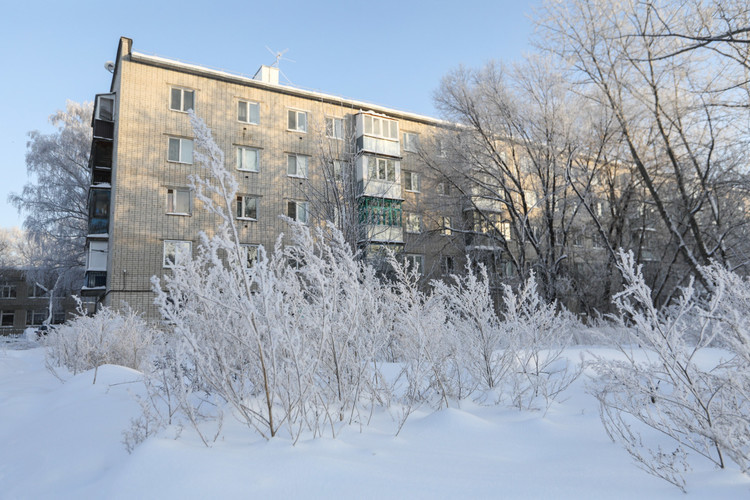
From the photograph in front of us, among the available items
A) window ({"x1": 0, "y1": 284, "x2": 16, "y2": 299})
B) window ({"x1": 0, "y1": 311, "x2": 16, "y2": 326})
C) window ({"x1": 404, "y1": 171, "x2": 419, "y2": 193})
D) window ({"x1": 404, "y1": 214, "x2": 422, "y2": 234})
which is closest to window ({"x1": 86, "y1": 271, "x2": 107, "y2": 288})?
window ({"x1": 404, "y1": 214, "x2": 422, "y2": 234})

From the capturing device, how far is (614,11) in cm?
1109

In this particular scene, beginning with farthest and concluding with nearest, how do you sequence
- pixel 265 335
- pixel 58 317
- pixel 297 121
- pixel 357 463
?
pixel 58 317, pixel 297 121, pixel 265 335, pixel 357 463

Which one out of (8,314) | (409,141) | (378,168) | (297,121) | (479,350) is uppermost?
(297,121)

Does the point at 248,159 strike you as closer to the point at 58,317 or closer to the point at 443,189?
the point at 443,189

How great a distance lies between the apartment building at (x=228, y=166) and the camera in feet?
60.5

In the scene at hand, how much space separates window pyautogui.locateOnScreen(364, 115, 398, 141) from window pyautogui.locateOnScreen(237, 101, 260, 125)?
199 inches

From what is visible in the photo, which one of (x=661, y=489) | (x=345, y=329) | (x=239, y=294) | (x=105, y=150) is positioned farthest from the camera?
(x=105, y=150)

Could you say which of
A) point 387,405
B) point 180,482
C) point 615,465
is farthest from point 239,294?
point 615,465

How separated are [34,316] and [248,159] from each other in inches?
1333

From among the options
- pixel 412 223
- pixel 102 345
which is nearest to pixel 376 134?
pixel 412 223

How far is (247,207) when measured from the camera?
21094 millimetres

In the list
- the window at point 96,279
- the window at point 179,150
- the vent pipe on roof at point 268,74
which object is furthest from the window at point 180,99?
the window at point 96,279

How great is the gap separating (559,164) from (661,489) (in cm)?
1535

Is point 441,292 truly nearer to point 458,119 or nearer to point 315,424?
point 315,424
